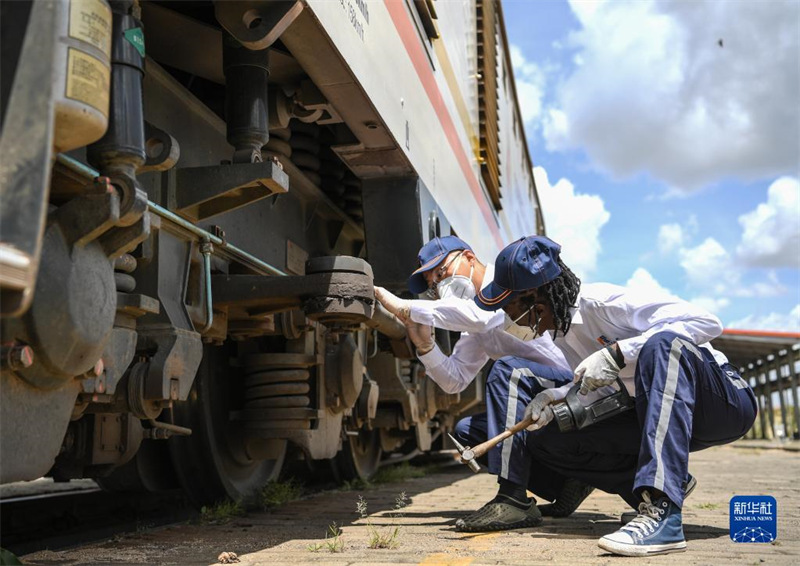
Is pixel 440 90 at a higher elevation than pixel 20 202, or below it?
higher

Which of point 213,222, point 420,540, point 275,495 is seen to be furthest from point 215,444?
point 420,540

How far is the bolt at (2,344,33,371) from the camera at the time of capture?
1.70m

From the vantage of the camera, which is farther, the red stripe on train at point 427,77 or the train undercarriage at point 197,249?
the red stripe on train at point 427,77

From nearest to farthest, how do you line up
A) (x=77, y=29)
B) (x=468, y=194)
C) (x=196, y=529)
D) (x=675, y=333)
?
(x=77, y=29) < (x=675, y=333) < (x=196, y=529) < (x=468, y=194)

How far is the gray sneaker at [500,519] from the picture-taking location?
3.15m

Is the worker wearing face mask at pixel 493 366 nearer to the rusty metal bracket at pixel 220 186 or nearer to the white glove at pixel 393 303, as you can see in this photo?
the white glove at pixel 393 303

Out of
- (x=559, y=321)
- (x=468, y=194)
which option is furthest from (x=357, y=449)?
(x=559, y=321)

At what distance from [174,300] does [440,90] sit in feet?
8.71

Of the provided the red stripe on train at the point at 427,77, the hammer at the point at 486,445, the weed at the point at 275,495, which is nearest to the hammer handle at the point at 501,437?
the hammer at the point at 486,445

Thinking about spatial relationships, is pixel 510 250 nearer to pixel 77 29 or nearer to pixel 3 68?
pixel 77 29

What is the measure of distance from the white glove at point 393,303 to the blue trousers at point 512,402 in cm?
42

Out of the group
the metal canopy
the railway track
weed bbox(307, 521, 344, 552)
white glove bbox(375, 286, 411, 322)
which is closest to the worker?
white glove bbox(375, 286, 411, 322)

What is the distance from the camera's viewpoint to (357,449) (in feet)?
20.0

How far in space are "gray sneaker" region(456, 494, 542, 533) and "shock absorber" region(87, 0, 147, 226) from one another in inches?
70.5
